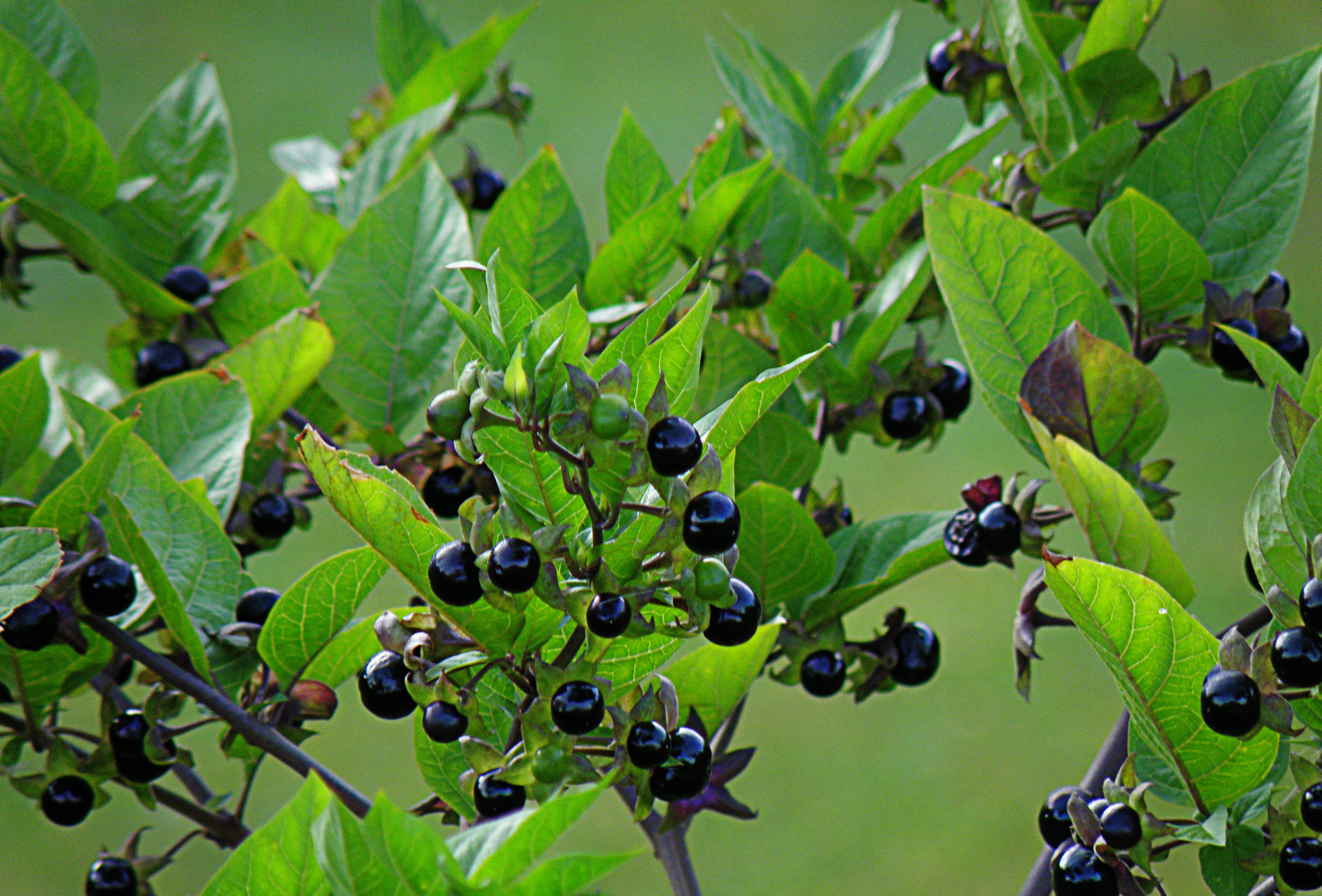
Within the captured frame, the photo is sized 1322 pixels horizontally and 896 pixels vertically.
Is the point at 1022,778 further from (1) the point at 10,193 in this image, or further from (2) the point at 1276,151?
(1) the point at 10,193

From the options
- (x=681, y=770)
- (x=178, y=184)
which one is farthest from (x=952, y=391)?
(x=178, y=184)

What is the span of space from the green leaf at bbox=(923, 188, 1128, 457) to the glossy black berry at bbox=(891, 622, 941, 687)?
8cm

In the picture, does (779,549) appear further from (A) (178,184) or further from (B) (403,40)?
(B) (403,40)

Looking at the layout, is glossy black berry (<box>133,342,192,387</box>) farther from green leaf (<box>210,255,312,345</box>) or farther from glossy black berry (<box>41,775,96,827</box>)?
glossy black berry (<box>41,775,96,827</box>)

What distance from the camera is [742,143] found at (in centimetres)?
56

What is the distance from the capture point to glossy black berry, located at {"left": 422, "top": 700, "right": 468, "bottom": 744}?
10.1 inches

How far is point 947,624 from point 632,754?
3.71ft

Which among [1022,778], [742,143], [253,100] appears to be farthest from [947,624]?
[253,100]

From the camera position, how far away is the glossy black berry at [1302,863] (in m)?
0.28

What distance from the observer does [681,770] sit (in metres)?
0.28

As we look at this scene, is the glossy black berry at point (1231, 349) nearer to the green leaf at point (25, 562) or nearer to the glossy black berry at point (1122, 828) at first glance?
the glossy black berry at point (1122, 828)

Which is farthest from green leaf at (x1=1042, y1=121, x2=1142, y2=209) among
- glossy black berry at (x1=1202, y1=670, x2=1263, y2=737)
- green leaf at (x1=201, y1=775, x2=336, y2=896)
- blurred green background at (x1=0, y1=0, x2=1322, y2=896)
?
blurred green background at (x1=0, y1=0, x2=1322, y2=896)

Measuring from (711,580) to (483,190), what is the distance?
437 mm

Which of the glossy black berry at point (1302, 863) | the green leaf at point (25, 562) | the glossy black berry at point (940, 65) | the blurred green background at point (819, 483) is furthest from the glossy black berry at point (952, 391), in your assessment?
the blurred green background at point (819, 483)
